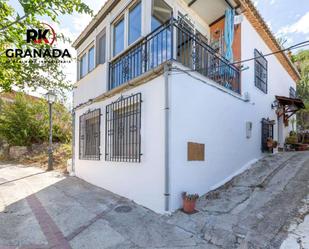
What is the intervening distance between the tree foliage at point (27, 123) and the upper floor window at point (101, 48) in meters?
7.29

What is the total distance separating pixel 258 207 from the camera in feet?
15.5

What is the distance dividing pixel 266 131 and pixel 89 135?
7.34 meters

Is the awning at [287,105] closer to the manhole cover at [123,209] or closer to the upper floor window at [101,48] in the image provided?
the upper floor window at [101,48]

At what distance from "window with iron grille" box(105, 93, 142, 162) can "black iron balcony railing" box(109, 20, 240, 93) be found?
2.91 ft

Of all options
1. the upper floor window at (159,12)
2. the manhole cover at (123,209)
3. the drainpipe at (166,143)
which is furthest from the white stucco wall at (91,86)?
the manhole cover at (123,209)

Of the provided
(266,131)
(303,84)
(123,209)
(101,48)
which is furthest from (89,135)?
(303,84)

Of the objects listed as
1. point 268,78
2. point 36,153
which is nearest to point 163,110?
→ point 268,78

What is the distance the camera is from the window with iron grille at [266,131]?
9.43 metres

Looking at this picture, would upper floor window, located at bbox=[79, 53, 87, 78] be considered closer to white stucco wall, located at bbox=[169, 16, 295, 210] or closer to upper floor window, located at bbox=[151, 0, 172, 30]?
upper floor window, located at bbox=[151, 0, 172, 30]

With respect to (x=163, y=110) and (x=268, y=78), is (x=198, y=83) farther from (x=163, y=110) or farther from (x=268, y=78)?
(x=268, y=78)

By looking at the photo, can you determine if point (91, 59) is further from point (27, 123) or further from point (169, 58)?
point (27, 123)

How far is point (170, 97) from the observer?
4973mm

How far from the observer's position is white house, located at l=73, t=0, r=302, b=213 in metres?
5.17

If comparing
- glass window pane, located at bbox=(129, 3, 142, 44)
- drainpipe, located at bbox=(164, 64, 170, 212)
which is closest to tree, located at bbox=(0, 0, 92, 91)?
drainpipe, located at bbox=(164, 64, 170, 212)
